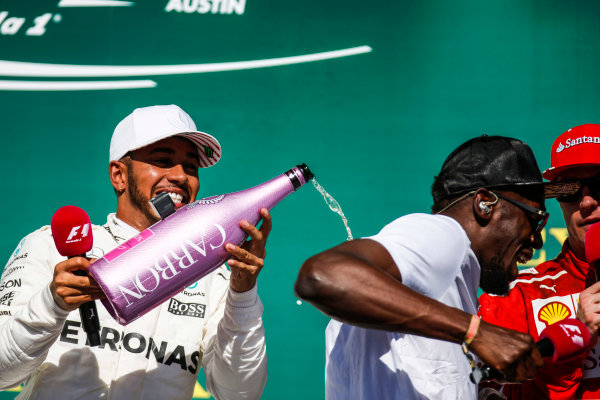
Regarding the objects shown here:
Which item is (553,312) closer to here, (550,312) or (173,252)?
(550,312)

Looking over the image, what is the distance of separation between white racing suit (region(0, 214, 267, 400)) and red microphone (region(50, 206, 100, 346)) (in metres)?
0.21

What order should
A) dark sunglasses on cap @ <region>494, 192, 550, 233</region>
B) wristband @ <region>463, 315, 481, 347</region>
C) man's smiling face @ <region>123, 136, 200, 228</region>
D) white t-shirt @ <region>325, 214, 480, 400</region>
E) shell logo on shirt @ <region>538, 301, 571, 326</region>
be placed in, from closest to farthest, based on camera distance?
1. wristband @ <region>463, 315, 481, 347</region>
2. white t-shirt @ <region>325, 214, 480, 400</region>
3. dark sunglasses on cap @ <region>494, 192, 550, 233</region>
4. man's smiling face @ <region>123, 136, 200, 228</region>
5. shell logo on shirt @ <region>538, 301, 571, 326</region>

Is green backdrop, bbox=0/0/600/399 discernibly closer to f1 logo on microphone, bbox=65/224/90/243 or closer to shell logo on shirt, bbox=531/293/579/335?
shell logo on shirt, bbox=531/293/579/335

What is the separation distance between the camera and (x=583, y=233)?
1.95 meters

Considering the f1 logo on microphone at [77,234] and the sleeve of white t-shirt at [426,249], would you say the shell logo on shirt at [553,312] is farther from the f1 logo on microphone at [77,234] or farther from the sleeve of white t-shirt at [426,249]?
the f1 logo on microphone at [77,234]

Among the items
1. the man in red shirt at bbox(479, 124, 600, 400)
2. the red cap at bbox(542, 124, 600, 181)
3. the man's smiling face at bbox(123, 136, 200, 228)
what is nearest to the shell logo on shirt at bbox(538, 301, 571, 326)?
the man in red shirt at bbox(479, 124, 600, 400)

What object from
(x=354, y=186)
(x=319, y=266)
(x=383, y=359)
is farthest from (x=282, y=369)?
(x=319, y=266)

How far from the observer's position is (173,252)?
134cm

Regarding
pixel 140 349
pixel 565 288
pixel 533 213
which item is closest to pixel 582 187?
pixel 565 288

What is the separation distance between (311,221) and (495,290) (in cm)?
141

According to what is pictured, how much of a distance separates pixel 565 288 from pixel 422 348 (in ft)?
2.83

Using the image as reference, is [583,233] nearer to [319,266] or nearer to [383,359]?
[383,359]

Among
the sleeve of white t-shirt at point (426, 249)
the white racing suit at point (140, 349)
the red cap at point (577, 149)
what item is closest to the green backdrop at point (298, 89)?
the red cap at point (577, 149)

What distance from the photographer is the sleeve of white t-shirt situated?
1.10 metres
